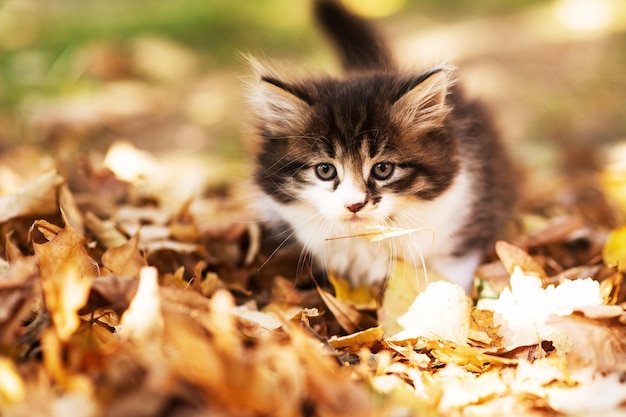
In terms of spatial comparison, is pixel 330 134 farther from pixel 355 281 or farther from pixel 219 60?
pixel 219 60

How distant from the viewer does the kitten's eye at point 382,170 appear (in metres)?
1.96

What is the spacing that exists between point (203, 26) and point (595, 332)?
5123 mm

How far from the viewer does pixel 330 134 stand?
197 centimetres

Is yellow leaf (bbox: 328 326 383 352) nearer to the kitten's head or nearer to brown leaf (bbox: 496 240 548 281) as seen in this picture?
the kitten's head

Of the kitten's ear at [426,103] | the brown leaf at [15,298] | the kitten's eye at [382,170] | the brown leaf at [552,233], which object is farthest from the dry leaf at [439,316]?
the brown leaf at [15,298]

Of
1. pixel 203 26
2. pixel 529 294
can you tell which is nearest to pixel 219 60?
pixel 203 26

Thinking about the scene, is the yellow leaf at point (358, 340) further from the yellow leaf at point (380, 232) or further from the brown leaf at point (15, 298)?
the brown leaf at point (15, 298)

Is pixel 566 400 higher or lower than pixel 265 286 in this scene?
higher

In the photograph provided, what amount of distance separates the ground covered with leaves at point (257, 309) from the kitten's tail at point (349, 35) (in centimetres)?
74

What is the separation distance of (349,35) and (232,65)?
8.34 ft

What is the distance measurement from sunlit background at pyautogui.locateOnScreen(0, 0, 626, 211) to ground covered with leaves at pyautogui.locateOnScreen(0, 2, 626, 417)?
254 mm

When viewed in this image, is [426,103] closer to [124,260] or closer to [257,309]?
[257,309]

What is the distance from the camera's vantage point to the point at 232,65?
5.23 m

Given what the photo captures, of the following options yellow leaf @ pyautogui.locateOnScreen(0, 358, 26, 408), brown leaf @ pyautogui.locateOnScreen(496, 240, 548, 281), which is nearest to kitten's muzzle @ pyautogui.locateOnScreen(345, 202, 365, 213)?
brown leaf @ pyautogui.locateOnScreen(496, 240, 548, 281)
